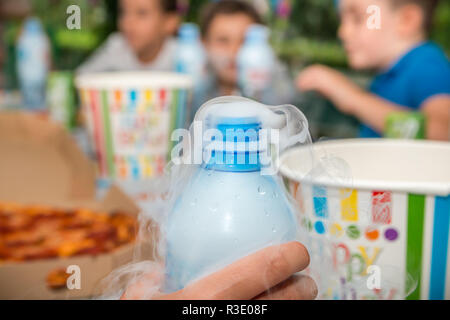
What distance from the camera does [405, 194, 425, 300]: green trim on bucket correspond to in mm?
379

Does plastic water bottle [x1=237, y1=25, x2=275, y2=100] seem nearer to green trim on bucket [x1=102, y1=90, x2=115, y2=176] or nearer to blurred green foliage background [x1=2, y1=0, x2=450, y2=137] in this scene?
green trim on bucket [x1=102, y1=90, x2=115, y2=176]

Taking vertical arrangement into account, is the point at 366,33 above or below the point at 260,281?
above

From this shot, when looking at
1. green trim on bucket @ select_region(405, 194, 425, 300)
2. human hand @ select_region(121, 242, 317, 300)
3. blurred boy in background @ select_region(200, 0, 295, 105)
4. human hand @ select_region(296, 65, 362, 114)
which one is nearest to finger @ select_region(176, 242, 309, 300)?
human hand @ select_region(121, 242, 317, 300)

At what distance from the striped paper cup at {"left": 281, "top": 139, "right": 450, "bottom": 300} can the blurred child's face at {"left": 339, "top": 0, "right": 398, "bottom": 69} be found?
0.61 metres

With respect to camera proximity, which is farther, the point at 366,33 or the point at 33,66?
the point at 33,66

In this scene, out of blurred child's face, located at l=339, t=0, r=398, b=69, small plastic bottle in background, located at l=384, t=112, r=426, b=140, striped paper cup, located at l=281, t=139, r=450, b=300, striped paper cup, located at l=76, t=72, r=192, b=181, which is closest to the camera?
striped paper cup, located at l=281, t=139, r=450, b=300

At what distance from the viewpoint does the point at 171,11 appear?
170 centimetres

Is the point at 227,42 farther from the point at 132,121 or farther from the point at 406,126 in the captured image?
the point at 406,126

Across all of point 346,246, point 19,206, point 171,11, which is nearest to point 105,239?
point 19,206

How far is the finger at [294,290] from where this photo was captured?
0.30 meters

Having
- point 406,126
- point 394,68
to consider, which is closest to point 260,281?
point 406,126

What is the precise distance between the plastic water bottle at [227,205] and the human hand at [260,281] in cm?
1

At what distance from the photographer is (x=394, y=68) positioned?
114 centimetres

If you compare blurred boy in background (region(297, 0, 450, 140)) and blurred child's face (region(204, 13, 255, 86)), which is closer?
blurred boy in background (region(297, 0, 450, 140))
